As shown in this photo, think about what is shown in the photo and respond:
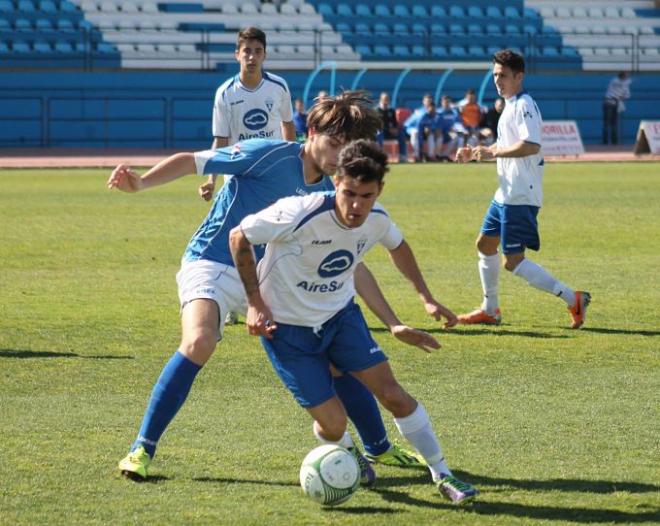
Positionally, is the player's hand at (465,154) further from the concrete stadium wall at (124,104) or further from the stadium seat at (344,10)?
the stadium seat at (344,10)

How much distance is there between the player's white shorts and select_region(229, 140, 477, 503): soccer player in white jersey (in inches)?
21.9

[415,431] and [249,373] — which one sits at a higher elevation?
[415,431]

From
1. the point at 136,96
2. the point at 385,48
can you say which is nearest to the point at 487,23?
the point at 385,48

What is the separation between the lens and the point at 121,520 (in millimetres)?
5211

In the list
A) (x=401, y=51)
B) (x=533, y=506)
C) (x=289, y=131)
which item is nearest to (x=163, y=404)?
(x=533, y=506)

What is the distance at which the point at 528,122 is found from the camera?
10.0 metres

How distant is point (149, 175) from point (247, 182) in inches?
25.1

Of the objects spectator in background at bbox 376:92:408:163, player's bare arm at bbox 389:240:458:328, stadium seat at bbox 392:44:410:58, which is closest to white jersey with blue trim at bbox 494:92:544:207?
player's bare arm at bbox 389:240:458:328

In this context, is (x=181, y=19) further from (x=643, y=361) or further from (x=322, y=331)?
(x=322, y=331)

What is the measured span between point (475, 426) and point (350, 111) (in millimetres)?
2100

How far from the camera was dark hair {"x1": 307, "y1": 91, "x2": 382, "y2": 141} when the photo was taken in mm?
5594

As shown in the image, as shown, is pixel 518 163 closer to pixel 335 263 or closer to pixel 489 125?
pixel 335 263

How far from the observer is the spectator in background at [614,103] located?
127 feet

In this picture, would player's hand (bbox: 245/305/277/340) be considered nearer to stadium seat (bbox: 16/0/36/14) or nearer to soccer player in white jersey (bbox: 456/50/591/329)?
soccer player in white jersey (bbox: 456/50/591/329)
